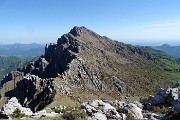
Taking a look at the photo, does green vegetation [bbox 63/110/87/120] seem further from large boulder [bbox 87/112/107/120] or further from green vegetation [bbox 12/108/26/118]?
green vegetation [bbox 12/108/26/118]

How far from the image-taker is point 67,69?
611ft

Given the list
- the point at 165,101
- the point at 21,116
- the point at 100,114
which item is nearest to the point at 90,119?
the point at 100,114

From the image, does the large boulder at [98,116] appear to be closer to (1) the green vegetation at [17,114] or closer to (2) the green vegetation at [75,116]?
(2) the green vegetation at [75,116]

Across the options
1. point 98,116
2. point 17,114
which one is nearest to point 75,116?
point 98,116

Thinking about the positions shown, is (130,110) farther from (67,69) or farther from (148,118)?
(67,69)

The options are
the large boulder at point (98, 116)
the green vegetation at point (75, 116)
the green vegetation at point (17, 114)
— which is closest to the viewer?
the green vegetation at point (75, 116)

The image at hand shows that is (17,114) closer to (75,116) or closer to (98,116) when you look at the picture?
(75,116)

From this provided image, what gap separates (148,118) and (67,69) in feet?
496

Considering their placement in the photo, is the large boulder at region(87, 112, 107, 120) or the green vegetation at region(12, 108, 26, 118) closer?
the large boulder at region(87, 112, 107, 120)

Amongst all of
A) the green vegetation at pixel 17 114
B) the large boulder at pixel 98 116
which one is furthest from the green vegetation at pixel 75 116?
the green vegetation at pixel 17 114

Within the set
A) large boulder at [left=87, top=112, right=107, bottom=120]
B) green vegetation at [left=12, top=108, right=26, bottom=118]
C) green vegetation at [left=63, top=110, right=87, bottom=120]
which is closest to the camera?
green vegetation at [left=63, top=110, right=87, bottom=120]

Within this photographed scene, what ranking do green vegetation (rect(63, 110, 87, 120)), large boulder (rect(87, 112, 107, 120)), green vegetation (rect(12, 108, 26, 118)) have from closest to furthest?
green vegetation (rect(63, 110, 87, 120)) < large boulder (rect(87, 112, 107, 120)) < green vegetation (rect(12, 108, 26, 118))

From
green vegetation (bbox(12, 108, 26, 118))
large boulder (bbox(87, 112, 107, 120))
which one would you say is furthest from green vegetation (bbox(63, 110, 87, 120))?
green vegetation (bbox(12, 108, 26, 118))

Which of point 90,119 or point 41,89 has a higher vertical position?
point 90,119
